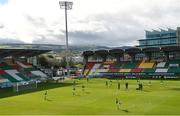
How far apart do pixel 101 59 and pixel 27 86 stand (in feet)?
171

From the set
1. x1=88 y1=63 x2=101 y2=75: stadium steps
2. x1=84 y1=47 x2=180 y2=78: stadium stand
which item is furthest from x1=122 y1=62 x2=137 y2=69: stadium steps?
x1=88 y1=63 x2=101 y2=75: stadium steps

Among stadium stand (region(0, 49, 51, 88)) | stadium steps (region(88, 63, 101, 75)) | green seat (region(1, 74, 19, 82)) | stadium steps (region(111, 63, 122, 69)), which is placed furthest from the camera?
stadium steps (region(88, 63, 101, 75))

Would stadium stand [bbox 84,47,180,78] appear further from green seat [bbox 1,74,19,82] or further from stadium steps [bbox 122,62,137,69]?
green seat [bbox 1,74,19,82]

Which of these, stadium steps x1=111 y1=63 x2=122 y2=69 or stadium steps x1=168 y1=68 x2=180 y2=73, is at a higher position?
stadium steps x1=111 y1=63 x2=122 y2=69

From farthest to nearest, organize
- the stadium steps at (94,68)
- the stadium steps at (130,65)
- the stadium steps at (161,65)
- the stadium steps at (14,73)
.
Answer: the stadium steps at (94,68) < the stadium steps at (130,65) < the stadium steps at (161,65) < the stadium steps at (14,73)

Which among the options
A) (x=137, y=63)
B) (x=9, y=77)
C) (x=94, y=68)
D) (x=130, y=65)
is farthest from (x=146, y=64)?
(x=9, y=77)

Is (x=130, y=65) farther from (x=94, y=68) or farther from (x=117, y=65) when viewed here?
(x=94, y=68)

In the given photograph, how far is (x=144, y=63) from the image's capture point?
106 m

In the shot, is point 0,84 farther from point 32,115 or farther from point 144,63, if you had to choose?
point 144,63

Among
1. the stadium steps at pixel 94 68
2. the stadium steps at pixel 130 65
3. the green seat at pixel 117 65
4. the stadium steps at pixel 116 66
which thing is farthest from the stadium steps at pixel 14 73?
the stadium steps at pixel 130 65

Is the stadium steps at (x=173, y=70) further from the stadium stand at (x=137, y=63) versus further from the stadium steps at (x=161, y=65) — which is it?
the stadium steps at (x=161, y=65)

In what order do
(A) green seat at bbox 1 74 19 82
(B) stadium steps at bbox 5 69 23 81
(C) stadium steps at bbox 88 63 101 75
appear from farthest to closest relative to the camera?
(C) stadium steps at bbox 88 63 101 75, (B) stadium steps at bbox 5 69 23 81, (A) green seat at bbox 1 74 19 82

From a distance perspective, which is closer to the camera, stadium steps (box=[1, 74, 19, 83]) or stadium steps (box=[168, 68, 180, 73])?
stadium steps (box=[1, 74, 19, 83])

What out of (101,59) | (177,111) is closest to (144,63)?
(101,59)
